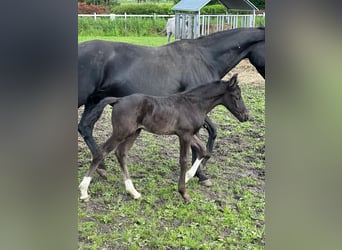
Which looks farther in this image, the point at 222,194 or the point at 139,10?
the point at 222,194

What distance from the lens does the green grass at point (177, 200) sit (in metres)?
2.04

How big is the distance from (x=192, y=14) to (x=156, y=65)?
1.72 feet

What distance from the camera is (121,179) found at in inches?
116

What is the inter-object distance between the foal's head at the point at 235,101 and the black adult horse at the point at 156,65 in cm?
42

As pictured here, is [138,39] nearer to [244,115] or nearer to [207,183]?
[244,115]

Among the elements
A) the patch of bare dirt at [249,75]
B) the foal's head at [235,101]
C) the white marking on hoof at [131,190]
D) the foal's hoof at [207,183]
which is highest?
the foal's head at [235,101]

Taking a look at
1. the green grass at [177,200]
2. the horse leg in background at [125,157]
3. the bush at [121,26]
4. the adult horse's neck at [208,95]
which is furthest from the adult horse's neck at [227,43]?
the horse leg in background at [125,157]

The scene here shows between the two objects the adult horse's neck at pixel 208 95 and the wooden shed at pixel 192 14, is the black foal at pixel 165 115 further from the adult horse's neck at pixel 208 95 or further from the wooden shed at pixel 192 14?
the wooden shed at pixel 192 14

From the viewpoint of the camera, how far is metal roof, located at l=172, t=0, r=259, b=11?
278cm

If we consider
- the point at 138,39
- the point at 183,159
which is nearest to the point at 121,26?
the point at 138,39

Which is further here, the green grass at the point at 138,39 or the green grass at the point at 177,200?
the green grass at the point at 138,39
